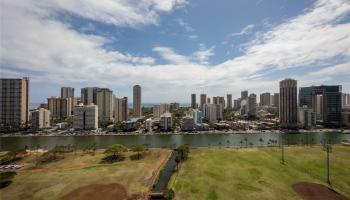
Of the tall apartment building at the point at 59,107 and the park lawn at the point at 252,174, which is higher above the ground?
the tall apartment building at the point at 59,107

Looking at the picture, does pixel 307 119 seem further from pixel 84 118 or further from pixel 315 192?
pixel 84 118

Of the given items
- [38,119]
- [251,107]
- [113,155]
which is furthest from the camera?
[251,107]

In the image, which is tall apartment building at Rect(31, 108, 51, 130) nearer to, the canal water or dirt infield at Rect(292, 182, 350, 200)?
the canal water

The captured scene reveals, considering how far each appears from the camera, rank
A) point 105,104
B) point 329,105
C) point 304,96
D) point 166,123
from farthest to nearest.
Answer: point 304,96
point 105,104
point 329,105
point 166,123

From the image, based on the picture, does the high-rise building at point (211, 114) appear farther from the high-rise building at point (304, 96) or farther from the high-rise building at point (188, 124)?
the high-rise building at point (304, 96)

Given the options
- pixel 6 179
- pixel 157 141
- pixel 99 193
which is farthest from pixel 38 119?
pixel 99 193

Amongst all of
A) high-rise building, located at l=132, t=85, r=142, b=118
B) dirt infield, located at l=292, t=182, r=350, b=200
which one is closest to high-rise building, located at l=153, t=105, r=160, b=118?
high-rise building, located at l=132, t=85, r=142, b=118

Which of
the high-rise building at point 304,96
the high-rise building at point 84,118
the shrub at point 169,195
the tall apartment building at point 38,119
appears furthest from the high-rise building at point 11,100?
the high-rise building at point 304,96

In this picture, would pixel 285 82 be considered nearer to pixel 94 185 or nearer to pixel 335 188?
pixel 335 188
